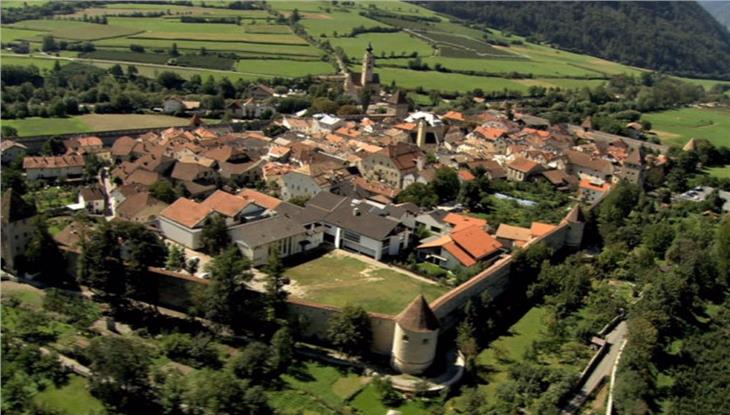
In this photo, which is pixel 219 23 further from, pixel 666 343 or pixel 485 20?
pixel 666 343

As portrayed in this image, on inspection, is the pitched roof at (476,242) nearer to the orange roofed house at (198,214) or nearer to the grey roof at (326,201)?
the grey roof at (326,201)

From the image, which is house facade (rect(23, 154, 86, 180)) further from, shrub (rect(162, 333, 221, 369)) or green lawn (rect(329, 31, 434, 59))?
green lawn (rect(329, 31, 434, 59))

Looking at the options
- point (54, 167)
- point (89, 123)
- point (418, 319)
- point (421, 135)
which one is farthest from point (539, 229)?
point (89, 123)

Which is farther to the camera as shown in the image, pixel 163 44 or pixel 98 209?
pixel 163 44

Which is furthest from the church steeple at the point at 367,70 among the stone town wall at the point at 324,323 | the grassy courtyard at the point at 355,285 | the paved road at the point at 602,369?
the stone town wall at the point at 324,323

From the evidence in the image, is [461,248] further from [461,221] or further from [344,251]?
[344,251]

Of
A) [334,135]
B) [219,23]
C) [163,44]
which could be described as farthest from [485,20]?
[334,135]
